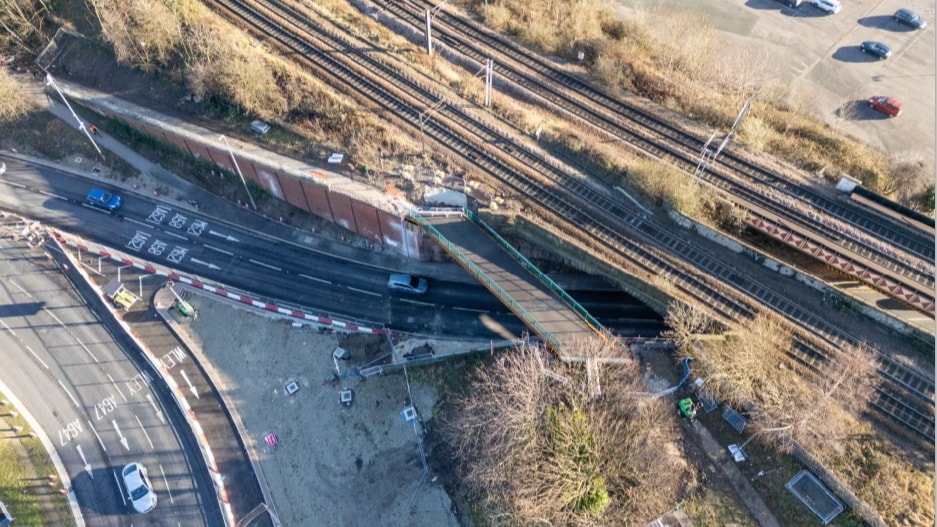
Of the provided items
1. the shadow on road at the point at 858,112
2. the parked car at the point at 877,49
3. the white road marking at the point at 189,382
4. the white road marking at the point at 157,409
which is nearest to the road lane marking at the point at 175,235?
the white road marking at the point at 189,382

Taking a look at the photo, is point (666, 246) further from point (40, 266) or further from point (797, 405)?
point (40, 266)

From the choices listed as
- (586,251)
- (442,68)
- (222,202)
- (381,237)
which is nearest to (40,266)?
(222,202)

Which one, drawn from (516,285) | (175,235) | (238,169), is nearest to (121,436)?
(175,235)

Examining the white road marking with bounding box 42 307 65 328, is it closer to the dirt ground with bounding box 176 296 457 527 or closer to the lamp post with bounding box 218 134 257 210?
the dirt ground with bounding box 176 296 457 527

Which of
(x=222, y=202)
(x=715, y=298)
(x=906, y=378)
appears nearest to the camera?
(x=906, y=378)

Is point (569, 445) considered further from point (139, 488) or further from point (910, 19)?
point (910, 19)

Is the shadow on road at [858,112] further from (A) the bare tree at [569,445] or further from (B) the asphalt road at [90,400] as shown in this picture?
(B) the asphalt road at [90,400]
